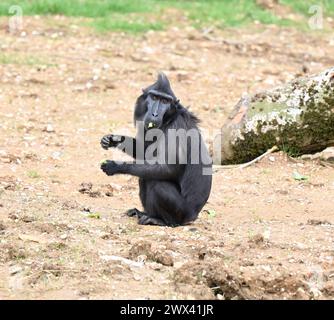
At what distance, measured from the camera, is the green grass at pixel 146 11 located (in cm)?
1580

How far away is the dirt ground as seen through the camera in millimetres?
5941

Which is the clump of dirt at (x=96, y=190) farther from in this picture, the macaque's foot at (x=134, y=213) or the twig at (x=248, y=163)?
the twig at (x=248, y=163)

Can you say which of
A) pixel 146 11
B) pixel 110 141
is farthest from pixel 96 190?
pixel 146 11

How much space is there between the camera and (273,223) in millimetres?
7977

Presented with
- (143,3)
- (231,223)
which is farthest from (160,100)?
(143,3)

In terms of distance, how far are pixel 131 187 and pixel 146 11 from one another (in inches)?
309

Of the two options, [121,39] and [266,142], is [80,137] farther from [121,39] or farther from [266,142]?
[121,39]

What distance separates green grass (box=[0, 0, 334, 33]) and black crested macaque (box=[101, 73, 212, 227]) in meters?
8.04

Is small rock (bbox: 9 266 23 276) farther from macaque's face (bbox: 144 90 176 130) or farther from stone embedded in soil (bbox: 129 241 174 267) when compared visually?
macaque's face (bbox: 144 90 176 130)

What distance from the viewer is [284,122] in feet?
31.9

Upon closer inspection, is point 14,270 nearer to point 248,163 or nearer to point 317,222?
point 317,222

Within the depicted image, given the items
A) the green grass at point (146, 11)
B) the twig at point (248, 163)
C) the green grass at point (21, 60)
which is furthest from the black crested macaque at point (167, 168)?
the green grass at point (146, 11)

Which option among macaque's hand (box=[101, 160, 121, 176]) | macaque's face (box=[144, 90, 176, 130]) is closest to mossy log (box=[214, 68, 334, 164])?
macaque's face (box=[144, 90, 176, 130])

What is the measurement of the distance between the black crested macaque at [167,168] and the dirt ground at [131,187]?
197 mm
